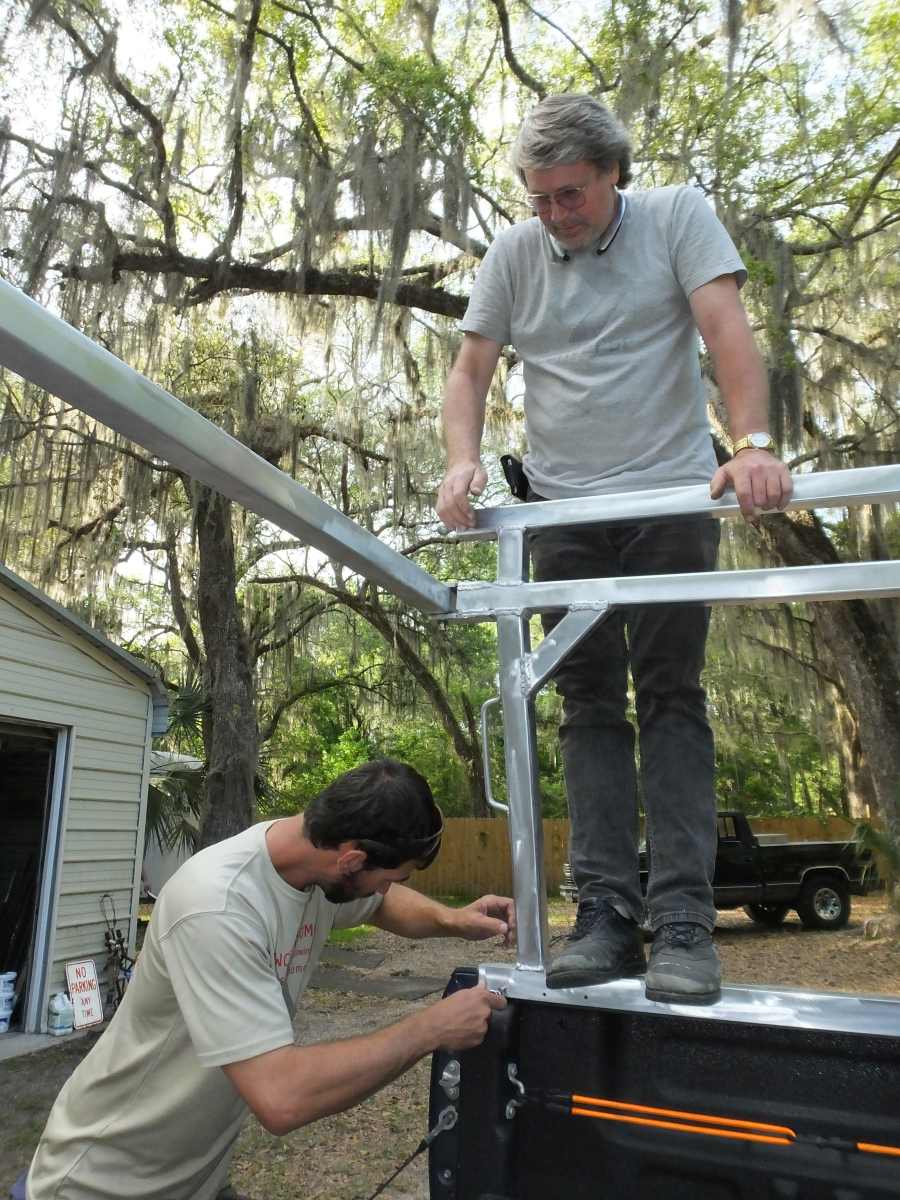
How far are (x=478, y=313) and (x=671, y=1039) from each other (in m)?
1.45

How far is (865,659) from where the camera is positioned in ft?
30.9

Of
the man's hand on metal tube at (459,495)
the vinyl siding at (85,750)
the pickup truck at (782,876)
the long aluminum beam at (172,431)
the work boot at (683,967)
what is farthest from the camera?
the pickup truck at (782,876)

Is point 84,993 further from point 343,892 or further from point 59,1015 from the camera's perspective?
point 343,892

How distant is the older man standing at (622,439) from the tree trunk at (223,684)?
855 centimetres

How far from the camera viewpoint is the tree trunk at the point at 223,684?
10.3 metres

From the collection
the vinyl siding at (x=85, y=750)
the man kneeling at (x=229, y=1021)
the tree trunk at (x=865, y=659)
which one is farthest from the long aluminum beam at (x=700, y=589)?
the tree trunk at (x=865, y=659)

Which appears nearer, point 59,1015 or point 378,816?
point 378,816

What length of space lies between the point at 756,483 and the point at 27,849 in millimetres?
8614

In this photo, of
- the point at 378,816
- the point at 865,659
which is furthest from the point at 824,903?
the point at 378,816

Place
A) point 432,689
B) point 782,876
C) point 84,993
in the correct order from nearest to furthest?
point 84,993 → point 782,876 → point 432,689

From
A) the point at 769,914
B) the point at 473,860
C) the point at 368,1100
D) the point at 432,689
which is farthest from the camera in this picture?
the point at 473,860

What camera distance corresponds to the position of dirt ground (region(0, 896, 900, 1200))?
15.5 feet

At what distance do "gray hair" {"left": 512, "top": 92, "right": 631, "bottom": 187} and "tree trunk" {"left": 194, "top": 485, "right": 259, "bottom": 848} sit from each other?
28.4ft

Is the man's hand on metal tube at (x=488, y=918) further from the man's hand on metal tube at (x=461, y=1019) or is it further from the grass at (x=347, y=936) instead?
the grass at (x=347, y=936)
